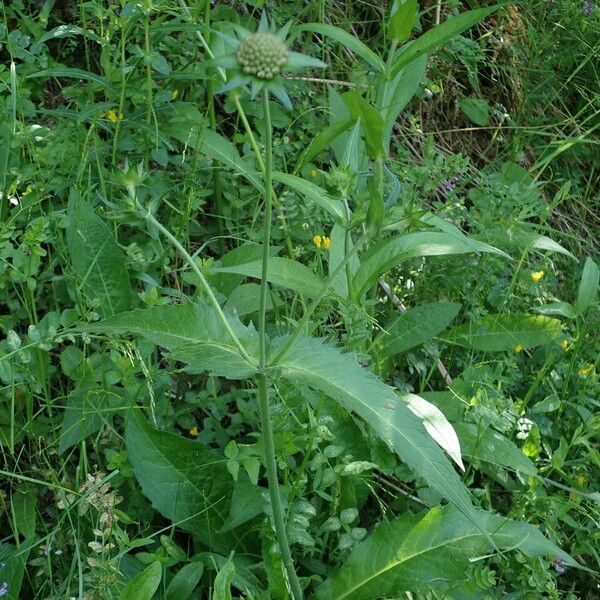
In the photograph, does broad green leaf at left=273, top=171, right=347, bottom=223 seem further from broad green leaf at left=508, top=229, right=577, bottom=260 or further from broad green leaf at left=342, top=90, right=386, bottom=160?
broad green leaf at left=508, top=229, right=577, bottom=260

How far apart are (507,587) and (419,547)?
433 mm

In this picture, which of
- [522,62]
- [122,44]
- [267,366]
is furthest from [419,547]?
[522,62]

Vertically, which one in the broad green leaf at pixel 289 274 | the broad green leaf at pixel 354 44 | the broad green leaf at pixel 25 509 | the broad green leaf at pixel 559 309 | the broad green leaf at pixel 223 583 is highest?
the broad green leaf at pixel 354 44

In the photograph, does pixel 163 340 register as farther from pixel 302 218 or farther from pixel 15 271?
pixel 302 218

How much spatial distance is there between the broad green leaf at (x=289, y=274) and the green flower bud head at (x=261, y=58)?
1005mm

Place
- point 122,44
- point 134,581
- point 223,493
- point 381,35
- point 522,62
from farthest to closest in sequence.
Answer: point 522,62 < point 381,35 < point 122,44 < point 223,493 < point 134,581

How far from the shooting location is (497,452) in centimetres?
239

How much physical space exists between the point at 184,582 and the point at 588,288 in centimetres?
168

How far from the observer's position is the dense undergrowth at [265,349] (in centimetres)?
188

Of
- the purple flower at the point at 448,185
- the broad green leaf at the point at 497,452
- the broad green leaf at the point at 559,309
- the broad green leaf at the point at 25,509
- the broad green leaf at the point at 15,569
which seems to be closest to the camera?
the broad green leaf at the point at 15,569

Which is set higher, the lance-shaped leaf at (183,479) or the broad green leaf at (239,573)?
the lance-shaped leaf at (183,479)

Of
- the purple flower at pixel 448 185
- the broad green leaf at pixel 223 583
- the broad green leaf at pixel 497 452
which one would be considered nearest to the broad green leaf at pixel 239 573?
the broad green leaf at pixel 223 583

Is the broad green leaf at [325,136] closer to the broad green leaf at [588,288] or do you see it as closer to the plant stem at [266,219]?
the plant stem at [266,219]

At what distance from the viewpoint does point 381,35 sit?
3691mm
